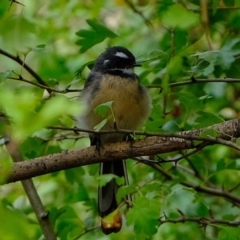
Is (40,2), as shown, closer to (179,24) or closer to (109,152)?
(109,152)

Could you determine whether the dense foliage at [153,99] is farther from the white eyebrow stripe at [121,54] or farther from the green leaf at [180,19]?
the white eyebrow stripe at [121,54]

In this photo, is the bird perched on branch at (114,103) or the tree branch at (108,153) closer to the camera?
the tree branch at (108,153)

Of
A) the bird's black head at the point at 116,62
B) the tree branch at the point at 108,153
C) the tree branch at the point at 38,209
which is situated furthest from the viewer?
the bird's black head at the point at 116,62

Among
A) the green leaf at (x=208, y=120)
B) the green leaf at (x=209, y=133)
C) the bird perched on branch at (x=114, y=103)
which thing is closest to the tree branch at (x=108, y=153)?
the green leaf at (x=208, y=120)

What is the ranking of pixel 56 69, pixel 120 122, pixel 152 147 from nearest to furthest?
pixel 152 147 → pixel 120 122 → pixel 56 69

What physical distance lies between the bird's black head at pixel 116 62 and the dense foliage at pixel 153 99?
0.40 ft

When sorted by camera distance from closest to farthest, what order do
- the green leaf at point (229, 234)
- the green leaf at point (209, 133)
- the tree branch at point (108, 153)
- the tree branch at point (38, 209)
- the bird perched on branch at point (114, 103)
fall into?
the green leaf at point (209, 133) → the green leaf at point (229, 234) → the tree branch at point (108, 153) → the tree branch at point (38, 209) → the bird perched on branch at point (114, 103)

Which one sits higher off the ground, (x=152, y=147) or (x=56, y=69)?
(x=152, y=147)

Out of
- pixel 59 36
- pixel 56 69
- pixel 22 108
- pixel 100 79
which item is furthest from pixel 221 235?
pixel 59 36

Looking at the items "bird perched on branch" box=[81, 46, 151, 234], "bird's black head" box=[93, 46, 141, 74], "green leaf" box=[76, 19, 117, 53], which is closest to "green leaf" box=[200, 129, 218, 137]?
"green leaf" box=[76, 19, 117, 53]

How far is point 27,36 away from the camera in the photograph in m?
2.00

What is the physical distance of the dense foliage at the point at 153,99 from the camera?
1.73m

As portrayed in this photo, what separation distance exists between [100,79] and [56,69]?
0.83m

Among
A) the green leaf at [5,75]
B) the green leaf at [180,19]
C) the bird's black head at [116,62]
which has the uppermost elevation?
the green leaf at [180,19]
